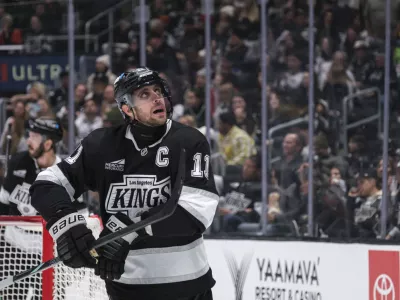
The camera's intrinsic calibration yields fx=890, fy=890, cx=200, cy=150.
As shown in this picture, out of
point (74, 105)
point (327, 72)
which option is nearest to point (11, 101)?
point (74, 105)

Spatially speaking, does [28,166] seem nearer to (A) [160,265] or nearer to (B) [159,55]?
(B) [159,55]

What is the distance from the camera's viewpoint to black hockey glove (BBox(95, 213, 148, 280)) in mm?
2561

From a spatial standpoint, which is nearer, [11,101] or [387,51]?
[387,51]

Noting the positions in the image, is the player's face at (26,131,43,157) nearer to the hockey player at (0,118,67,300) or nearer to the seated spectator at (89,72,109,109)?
the hockey player at (0,118,67,300)

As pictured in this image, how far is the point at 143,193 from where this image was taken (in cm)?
267

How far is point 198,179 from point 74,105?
3.60 metres

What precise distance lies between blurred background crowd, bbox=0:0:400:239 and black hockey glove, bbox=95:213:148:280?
246 centimetres

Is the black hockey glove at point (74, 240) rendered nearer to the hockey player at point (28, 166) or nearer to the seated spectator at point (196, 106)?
the hockey player at point (28, 166)

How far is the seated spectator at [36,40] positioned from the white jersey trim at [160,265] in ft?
13.1

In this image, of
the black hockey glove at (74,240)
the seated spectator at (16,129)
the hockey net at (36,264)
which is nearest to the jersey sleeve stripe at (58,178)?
the black hockey glove at (74,240)

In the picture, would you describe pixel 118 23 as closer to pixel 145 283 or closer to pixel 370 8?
pixel 370 8

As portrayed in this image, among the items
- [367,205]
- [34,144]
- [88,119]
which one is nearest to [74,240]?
[34,144]

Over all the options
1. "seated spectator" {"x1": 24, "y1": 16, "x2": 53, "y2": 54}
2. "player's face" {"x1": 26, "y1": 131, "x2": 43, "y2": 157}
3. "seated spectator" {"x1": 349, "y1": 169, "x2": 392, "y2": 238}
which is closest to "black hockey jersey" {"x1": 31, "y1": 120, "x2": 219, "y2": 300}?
"player's face" {"x1": 26, "y1": 131, "x2": 43, "y2": 157}

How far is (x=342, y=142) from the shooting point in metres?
5.19
